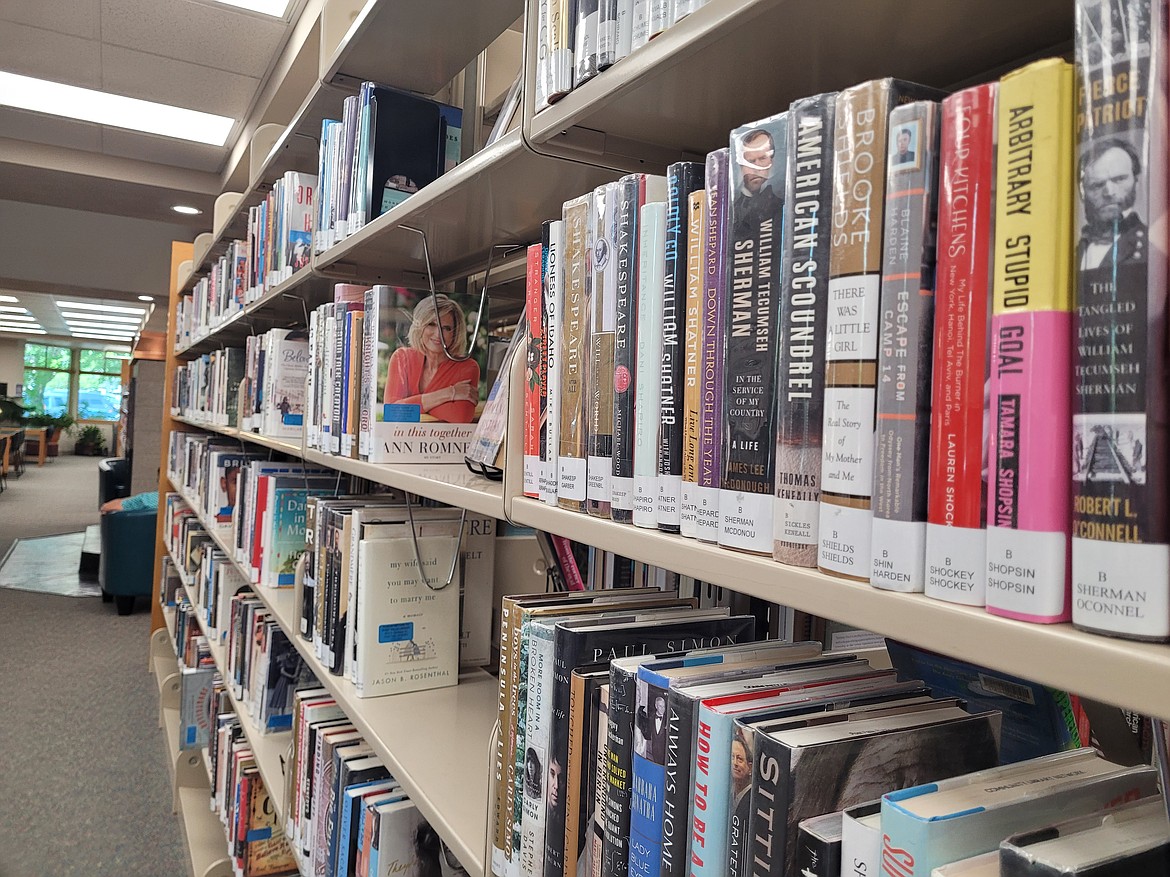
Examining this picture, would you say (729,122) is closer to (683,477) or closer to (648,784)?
(683,477)

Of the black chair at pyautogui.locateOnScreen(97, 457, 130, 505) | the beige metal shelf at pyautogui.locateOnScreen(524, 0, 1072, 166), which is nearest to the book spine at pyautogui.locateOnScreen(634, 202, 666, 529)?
the beige metal shelf at pyautogui.locateOnScreen(524, 0, 1072, 166)

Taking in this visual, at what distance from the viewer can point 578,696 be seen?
74cm

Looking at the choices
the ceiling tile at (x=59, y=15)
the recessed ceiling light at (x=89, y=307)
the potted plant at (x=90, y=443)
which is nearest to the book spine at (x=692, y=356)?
the ceiling tile at (x=59, y=15)

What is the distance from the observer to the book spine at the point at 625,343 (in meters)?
0.67

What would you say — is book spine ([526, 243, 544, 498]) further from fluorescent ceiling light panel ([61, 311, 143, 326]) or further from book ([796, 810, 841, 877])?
fluorescent ceiling light panel ([61, 311, 143, 326])

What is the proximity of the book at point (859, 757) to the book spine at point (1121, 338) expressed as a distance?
210 millimetres

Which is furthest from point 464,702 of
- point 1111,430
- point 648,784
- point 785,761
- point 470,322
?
point 1111,430

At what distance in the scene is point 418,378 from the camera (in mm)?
1400

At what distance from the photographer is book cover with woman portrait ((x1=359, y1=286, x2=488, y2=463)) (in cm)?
136

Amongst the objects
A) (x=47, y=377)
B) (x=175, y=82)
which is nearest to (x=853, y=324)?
(x=175, y=82)

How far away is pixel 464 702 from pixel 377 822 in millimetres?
233

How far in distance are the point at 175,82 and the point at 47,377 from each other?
20.7 metres

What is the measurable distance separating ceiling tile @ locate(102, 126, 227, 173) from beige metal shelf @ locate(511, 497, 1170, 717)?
16.8 ft

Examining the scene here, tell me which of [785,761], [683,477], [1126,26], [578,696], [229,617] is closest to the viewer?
[1126,26]
